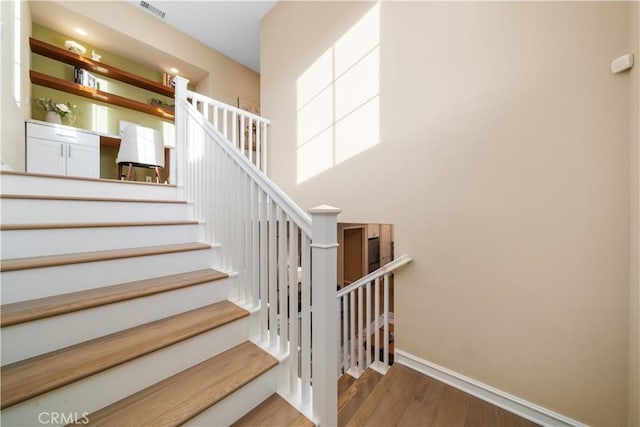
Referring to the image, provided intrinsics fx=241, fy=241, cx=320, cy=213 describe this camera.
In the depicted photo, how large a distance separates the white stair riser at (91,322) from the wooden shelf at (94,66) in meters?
4.01

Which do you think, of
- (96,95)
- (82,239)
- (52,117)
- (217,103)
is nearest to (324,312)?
(82,239)

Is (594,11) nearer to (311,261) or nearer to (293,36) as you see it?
(311,261)

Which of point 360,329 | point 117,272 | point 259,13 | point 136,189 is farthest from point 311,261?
point 259,13

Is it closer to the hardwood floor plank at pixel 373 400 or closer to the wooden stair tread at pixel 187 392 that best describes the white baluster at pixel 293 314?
the wooden stair tread at pixel 187 392

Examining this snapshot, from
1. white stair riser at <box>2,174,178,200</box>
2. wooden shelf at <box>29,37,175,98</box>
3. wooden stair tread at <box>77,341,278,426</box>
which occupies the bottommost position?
wooden stair tread at <box>77,341,278,426</box>

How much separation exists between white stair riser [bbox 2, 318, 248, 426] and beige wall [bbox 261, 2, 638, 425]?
5.08 ft

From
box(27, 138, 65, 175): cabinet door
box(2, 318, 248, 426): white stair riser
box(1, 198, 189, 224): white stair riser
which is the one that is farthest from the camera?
box(27, 138, 65, 175): cabinet door

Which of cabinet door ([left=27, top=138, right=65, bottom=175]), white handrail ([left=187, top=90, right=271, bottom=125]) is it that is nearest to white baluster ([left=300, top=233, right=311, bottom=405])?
white handrail ([left=187, top=90, right=271, bottom=125])

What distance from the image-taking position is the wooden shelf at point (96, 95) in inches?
122

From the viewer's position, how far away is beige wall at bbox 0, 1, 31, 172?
2018 millimetres

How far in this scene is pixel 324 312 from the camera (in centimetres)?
111

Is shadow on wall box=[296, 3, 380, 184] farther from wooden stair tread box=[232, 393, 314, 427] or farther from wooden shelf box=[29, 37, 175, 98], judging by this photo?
wooden shelf box=[29, 37, 175, 98]

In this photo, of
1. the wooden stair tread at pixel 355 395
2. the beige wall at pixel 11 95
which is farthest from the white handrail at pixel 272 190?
the beige wall at pixel 11 95

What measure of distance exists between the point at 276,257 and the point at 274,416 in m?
0.74
